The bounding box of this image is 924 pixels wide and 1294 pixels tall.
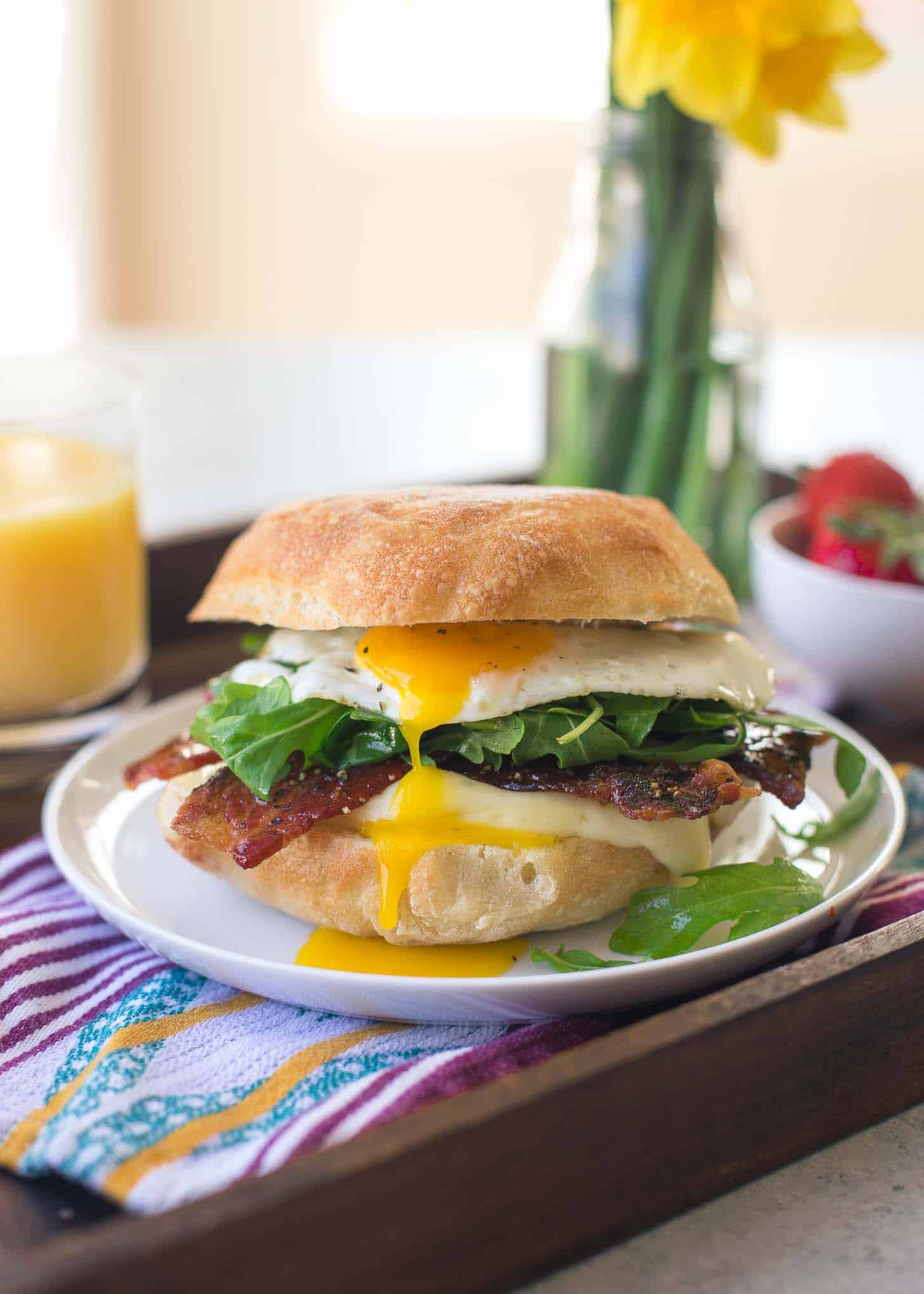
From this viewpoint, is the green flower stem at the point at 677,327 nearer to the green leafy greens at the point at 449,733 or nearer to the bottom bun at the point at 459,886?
the green leafy greens at the point at 449,733

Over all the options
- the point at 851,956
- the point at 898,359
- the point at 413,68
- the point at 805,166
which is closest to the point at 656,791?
the point at 851,956

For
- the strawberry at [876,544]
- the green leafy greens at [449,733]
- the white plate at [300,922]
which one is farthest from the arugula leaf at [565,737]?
the strawberry at [876,544]

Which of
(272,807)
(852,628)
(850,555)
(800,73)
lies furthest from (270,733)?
(800,73)

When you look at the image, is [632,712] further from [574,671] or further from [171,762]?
[171,762]

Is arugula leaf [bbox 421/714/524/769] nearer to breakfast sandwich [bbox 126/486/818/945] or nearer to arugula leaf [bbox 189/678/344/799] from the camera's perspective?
breakfast sandwich [bbox 126/486/818/945]

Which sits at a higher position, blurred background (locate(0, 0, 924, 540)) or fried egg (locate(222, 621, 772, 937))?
blurred background (locate(0, 0, 924, 540))

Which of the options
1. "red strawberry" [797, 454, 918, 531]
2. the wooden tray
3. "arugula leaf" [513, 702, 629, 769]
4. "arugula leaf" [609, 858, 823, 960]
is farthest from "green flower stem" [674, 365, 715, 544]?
the wooden tray

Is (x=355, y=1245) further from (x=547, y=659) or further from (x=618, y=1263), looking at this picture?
(x=547, y=659)

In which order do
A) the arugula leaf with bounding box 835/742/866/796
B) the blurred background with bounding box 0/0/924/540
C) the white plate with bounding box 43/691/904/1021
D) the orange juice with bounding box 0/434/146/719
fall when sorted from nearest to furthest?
the white plate with bounding box 43/691/904/1021 → the arugula leaf with bounding box 835/742/866/796 → the orange juice with bounding box 0/434/146/719 → the blurred background with bounding box 0/0/924/540
